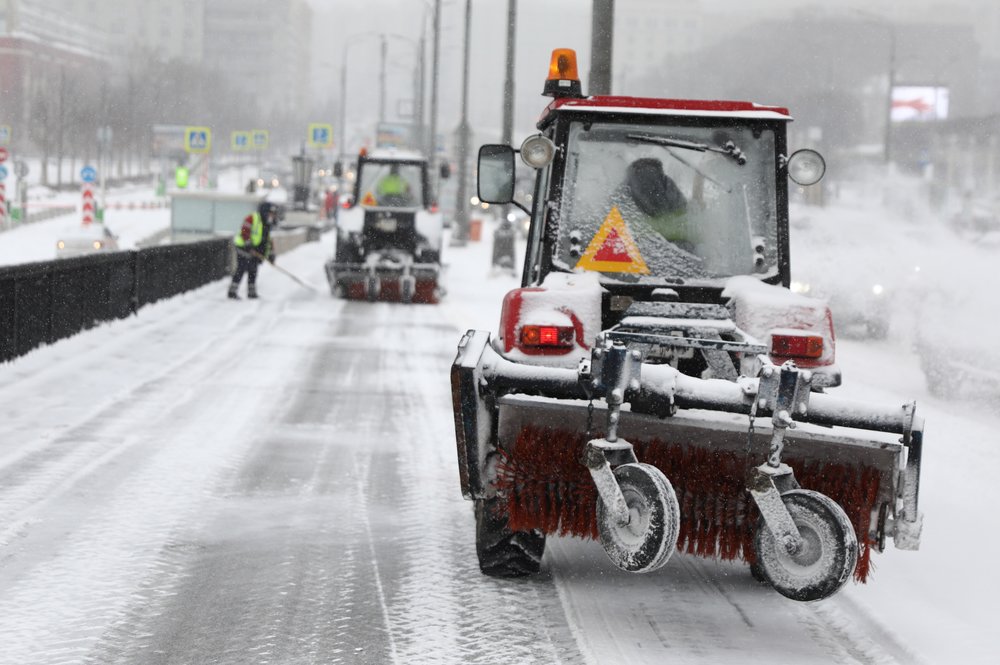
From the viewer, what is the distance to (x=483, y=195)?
649 centimetres

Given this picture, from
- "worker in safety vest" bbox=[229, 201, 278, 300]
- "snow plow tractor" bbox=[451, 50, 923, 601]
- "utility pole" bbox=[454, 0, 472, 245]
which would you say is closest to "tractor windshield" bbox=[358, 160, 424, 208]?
"worker in safety vest" bbox=[229, 201, 278, 300]

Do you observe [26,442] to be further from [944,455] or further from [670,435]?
[944,455]

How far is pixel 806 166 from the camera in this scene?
6277 mm

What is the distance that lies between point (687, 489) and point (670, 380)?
18.0 inches

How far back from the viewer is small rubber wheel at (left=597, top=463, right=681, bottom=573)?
4.71 meters

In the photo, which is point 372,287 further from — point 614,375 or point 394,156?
point 614,375

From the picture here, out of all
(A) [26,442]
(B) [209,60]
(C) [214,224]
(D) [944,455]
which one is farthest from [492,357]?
(B) [209,60]

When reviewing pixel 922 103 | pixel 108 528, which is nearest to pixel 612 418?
pixel 108 528

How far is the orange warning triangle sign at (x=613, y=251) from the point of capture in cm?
624

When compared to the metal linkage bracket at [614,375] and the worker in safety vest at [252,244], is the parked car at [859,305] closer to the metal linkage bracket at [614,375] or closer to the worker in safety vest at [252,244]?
the worker in safety vest at [252,244]

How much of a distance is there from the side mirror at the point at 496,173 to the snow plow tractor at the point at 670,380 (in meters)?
0.01

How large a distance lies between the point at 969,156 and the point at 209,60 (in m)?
101

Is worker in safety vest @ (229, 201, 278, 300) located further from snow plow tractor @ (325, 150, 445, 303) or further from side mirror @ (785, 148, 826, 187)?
side mirror @ (785, 148, 826, 187)

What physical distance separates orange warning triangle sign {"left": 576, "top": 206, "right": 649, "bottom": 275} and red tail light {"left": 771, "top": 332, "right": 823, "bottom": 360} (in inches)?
32.5
